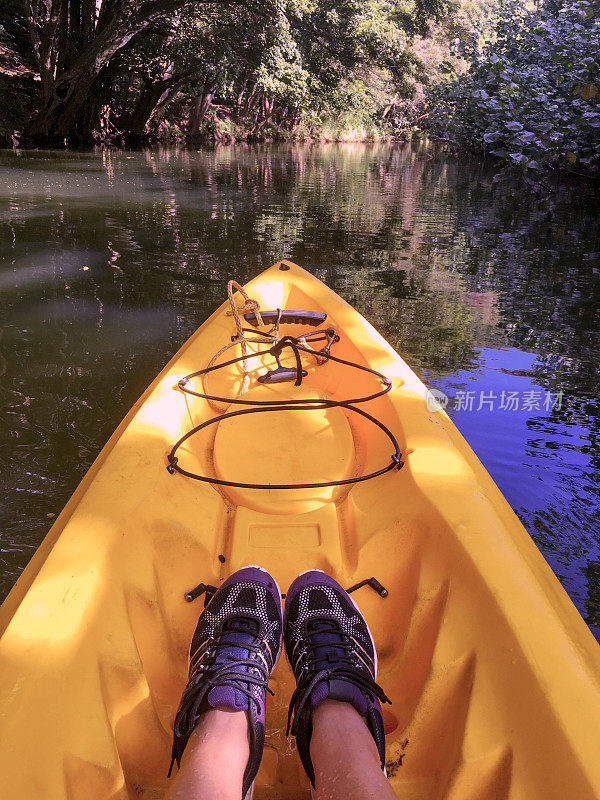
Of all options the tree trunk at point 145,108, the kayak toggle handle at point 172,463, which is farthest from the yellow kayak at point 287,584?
the tree trunk at point 145,108

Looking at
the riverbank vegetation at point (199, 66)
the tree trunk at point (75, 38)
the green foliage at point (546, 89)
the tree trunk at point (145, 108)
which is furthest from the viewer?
the tree trunk at point (145, 108)

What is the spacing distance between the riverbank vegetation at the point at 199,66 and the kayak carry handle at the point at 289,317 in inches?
551

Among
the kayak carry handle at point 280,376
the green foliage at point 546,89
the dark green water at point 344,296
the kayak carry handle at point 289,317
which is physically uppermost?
the green foliage at point 546,89

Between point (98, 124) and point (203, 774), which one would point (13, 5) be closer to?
point (98, 124)

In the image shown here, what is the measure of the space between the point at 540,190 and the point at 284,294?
10140 mm

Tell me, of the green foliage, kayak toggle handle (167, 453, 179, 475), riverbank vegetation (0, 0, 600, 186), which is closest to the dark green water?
kayak toggle handle (167, 453, 179, 475)

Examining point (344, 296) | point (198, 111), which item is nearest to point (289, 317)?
point (344, 296)

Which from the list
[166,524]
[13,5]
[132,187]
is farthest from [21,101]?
[166,524]

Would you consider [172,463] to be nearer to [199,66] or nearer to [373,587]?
[373,587]

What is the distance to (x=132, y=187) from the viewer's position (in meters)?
9.97

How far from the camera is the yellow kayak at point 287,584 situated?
→ 109 cm

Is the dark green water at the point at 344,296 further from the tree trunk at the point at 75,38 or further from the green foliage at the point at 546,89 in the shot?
the tree trunk at the point at 75,38

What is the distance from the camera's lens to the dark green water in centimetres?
253

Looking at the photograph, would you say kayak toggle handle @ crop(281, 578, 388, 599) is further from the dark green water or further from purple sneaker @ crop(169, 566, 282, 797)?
the dark green water
